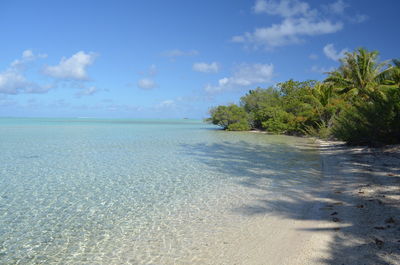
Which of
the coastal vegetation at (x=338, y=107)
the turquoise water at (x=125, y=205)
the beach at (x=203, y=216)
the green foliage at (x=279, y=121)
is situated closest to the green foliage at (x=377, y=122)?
the coastal vegetation at (x=338, y=107)

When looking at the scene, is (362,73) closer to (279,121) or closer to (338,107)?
(338,107)

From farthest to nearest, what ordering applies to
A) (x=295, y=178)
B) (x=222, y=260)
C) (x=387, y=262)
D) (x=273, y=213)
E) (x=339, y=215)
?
(x=295, y=178) → (x=273, y=213) → (x=339, y=215) → (x=222, y=260) → (x=387, y=262)

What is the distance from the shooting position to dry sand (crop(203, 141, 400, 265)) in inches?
160

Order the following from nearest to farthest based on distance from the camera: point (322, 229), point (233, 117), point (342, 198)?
point (322, 229)
point (342, 198)
point (233, 117)

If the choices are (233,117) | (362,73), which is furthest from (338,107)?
(233,117)

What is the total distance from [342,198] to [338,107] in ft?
79.2

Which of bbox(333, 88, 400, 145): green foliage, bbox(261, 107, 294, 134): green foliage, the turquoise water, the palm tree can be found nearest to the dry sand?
the turquoise water

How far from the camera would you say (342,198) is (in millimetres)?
6883

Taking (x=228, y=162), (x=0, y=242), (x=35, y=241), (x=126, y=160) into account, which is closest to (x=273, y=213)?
(x=35, y=241)

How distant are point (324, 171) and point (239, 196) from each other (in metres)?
4.85

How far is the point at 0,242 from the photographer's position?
4.82 m

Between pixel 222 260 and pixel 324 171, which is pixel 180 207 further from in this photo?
pixel 324 171

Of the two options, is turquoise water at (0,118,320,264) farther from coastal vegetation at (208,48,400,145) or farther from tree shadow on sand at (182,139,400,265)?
coastal vegetation at (208,48,400,145)

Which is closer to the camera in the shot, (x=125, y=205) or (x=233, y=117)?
(x=125, y=205)
